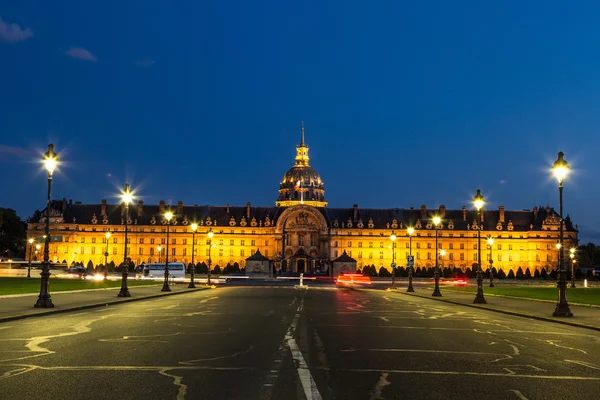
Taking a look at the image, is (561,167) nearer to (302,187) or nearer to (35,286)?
(35,286)

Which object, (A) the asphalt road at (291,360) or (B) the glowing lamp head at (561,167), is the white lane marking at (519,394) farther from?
(B) the glowing lamp head at (561,167)

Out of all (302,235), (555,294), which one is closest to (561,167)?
(555,294)

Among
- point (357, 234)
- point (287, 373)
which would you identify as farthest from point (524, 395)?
point (357, 234)

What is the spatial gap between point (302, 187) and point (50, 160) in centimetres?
16204

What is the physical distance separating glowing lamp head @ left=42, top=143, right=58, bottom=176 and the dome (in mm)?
157979

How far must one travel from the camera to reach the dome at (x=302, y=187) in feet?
630

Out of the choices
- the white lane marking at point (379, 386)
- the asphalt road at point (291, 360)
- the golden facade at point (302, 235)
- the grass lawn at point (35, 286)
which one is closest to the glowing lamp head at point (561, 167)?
the asphalt road at point (291, 360)

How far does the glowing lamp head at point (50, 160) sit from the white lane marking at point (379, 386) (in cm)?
2313

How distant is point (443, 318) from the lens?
85.6ft

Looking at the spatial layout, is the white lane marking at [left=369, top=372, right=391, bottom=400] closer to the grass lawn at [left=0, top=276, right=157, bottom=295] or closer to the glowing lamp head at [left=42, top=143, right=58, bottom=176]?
the glowing lamp head at [left=42, top=143, right=58, bottom=176]

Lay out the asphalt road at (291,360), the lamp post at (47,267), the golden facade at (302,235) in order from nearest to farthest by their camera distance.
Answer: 1. the asphalt road at (291,360)
2. the lamp post at (47,267)
3. the golden facade at (302,235)

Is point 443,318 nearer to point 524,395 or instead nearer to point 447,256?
point 524,395

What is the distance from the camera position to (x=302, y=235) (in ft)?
542

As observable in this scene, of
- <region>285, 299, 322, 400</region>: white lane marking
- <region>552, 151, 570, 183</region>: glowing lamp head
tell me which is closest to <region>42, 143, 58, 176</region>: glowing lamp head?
<region>285, 299, 322, 400</region>: white lane marking
